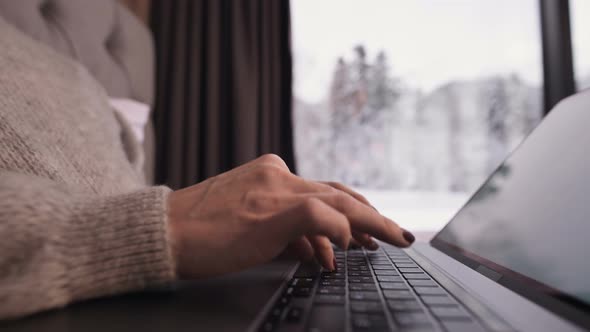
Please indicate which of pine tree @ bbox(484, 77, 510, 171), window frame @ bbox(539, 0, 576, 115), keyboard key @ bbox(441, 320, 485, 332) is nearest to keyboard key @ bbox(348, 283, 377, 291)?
keyboard key @ bbox(441, 320, 485, 332)

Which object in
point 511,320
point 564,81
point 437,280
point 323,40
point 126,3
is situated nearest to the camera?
point 511,320

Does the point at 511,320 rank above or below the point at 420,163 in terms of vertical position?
below

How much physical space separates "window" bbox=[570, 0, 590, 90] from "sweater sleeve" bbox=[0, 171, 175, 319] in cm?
199

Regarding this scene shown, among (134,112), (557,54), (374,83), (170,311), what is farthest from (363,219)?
(557,54)

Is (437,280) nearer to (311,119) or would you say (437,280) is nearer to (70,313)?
(70,313)

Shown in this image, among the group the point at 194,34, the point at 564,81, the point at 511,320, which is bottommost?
the point at 511,320

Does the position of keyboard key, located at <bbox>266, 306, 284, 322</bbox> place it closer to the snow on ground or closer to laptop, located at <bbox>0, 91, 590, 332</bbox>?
laptop, located at <bbox>0, 91, 590, 332</bbox>

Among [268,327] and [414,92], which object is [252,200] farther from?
[414,92]

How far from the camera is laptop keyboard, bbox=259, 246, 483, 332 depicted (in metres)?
0.25

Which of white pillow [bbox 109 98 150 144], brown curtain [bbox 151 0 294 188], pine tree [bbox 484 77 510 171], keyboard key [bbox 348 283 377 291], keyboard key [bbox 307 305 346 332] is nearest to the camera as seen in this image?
keyboard key [bbox 307 305 346 332]

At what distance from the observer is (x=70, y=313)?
10.9 inches

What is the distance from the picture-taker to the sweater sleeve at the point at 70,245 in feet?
0.89

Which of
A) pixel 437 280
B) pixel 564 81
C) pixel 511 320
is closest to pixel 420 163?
pixel 564 81

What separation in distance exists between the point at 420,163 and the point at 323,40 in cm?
80
